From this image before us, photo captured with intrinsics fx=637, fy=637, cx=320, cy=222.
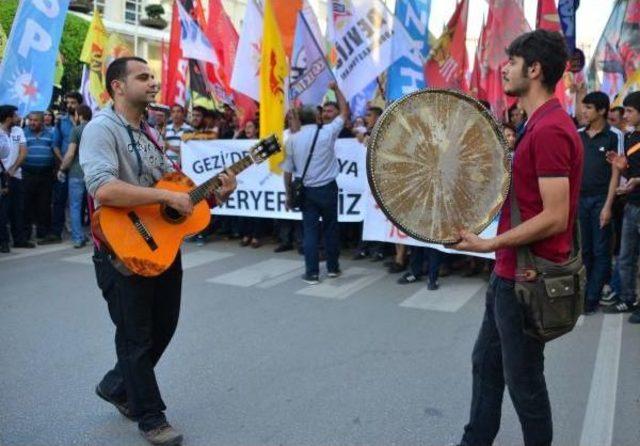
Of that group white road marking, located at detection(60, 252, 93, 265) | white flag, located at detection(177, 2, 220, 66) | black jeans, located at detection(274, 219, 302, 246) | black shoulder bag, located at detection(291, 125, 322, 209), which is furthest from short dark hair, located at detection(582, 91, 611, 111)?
white flag, located at detection(177, 2, 220, 66)

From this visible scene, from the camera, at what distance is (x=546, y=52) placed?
2.46 metres

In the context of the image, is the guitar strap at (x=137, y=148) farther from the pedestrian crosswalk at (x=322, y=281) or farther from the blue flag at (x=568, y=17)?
the blue flag at (x=568, y=17)

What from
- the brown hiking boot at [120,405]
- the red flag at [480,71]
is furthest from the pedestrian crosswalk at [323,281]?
the red flag at [480,71]

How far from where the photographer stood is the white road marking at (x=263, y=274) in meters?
7.16

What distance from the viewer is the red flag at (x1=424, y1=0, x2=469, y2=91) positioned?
350 inches

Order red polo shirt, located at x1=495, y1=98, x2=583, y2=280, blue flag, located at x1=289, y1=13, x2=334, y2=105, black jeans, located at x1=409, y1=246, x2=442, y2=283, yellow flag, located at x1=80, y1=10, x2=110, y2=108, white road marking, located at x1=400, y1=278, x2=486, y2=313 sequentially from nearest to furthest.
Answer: red polo shirt, located at x1=495, y1=98, x2=583, y2=280 → white road marking, located at x1=400, y1=278, x2=486, y2=313 → black jeans, located at x1=409, y1=246, x2=442, y2=283 → blue flag, located at x1=289, y1=13, x2=334, y2=105 → yellow flag, located at x1=80, y1=10, x2=110, y2=108

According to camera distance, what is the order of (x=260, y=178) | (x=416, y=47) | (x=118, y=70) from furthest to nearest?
1. (x=260, y=178)
2. (x=416, y=47)
3. (x=118, y=70)

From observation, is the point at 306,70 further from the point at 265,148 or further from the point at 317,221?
the point at 265,148

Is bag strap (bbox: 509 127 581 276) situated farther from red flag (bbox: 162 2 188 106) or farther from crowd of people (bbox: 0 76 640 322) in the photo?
red flag (bbox: 162 2 188 106)

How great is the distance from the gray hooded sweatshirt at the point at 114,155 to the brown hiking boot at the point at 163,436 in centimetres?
119

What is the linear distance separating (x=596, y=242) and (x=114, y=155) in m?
4.71

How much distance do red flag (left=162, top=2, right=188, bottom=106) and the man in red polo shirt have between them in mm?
8972

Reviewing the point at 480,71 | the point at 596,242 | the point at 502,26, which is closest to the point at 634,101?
the point at 596,242

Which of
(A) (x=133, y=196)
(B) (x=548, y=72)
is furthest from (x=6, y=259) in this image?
(B) (x=548, y=72)
